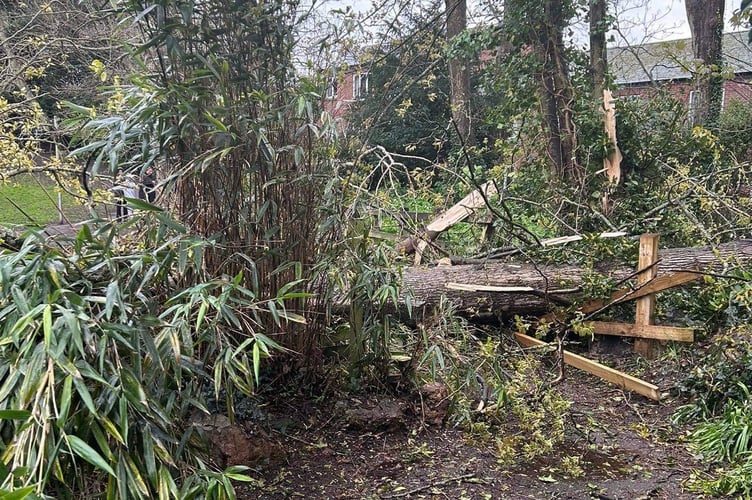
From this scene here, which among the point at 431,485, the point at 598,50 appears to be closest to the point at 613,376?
the point at 431,485

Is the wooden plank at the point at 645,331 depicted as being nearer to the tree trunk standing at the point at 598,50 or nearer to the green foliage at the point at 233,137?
the green foliage at the point at 233,137

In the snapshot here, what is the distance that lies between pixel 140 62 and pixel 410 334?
2089mm

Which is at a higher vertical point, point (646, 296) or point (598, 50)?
point (598, 50)

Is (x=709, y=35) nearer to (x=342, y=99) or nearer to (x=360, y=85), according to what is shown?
(x=360, y=85)

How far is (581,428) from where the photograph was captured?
3.38 m

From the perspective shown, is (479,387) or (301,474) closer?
(301,474)

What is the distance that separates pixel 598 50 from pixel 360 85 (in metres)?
4.10

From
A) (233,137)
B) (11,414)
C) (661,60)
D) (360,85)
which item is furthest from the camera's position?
(661,60)

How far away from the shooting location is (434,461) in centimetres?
295

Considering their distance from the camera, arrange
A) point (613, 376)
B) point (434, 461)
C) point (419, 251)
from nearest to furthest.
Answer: point (434, 461)
point (613, 376)
point (419, 251)

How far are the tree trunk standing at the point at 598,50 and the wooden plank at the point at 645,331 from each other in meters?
2.94

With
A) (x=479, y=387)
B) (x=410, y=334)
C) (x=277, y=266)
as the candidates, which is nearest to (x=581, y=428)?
(x=479, y=387)

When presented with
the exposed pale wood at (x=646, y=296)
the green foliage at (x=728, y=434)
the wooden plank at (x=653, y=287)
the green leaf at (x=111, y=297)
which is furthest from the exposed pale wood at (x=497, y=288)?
the green leaf at (x=111, y=297)

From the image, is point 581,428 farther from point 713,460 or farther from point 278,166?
point 278,166
